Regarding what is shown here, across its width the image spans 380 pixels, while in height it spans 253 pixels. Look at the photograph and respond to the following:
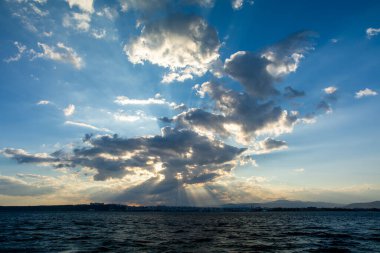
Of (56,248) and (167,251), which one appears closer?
(167,251)

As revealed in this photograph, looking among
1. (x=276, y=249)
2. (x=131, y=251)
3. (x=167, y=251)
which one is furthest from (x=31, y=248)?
(x=276, y=249)

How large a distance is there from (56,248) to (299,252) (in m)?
36.0

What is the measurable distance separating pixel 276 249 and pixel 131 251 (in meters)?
21.4

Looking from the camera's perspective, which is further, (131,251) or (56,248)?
(56,248)

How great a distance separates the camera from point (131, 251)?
138 ft

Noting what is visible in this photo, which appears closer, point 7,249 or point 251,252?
point 251,252

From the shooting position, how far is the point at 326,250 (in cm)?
4491

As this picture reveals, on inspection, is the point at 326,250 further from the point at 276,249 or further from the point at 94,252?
the point at 94,252

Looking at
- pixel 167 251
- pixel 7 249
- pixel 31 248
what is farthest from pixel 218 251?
pixel 7 249

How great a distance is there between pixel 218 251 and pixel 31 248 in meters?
28.3

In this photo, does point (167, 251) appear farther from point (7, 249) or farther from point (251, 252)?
point (7, 249)

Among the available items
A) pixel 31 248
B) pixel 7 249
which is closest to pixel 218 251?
pixel 31 248

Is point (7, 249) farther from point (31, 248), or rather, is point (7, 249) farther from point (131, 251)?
point (131, 251)

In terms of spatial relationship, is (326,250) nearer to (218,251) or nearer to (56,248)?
(218,251)
